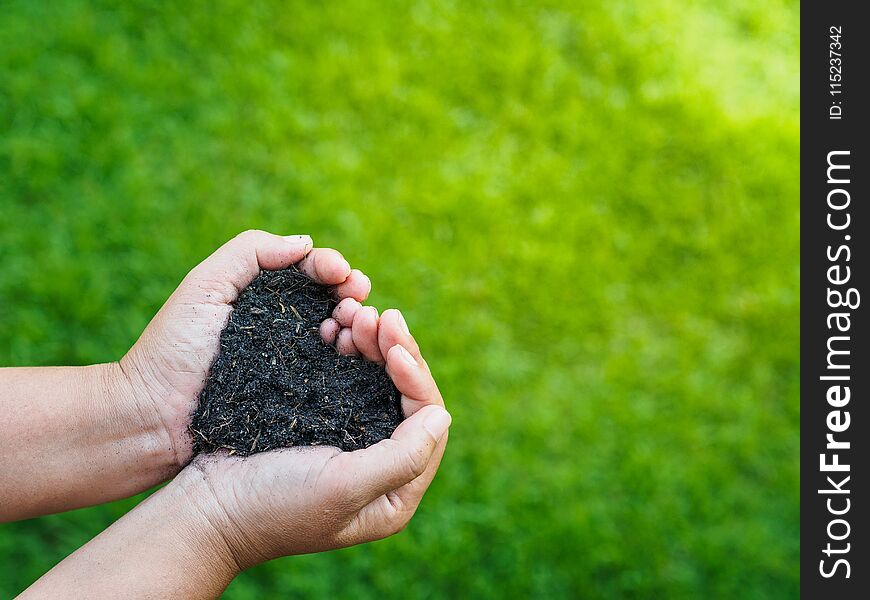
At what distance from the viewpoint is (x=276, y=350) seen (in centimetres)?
212

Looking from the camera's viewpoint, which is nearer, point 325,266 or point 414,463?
point 414,463

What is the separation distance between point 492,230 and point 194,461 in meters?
1.88

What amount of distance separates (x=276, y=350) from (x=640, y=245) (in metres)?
2.10

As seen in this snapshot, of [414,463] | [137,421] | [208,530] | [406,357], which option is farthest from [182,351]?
[414,463]

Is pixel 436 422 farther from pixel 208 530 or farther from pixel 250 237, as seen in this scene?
pixel 250 237

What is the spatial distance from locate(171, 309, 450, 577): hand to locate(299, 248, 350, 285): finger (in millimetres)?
175

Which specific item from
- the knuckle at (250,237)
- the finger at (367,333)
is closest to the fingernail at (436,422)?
the finger at (367,333)

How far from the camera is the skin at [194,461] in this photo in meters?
1.86

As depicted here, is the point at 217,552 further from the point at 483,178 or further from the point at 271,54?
the point at 271,54

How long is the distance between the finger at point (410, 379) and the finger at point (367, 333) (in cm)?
9

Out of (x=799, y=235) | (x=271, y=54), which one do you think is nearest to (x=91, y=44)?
(x=271, y=54)

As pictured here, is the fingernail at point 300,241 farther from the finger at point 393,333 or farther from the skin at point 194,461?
the finger at point 393,333

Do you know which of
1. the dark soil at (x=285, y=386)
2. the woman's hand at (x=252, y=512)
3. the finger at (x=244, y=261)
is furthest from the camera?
the finger at (x=244, y=261)

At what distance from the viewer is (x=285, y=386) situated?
2074 millimetres
